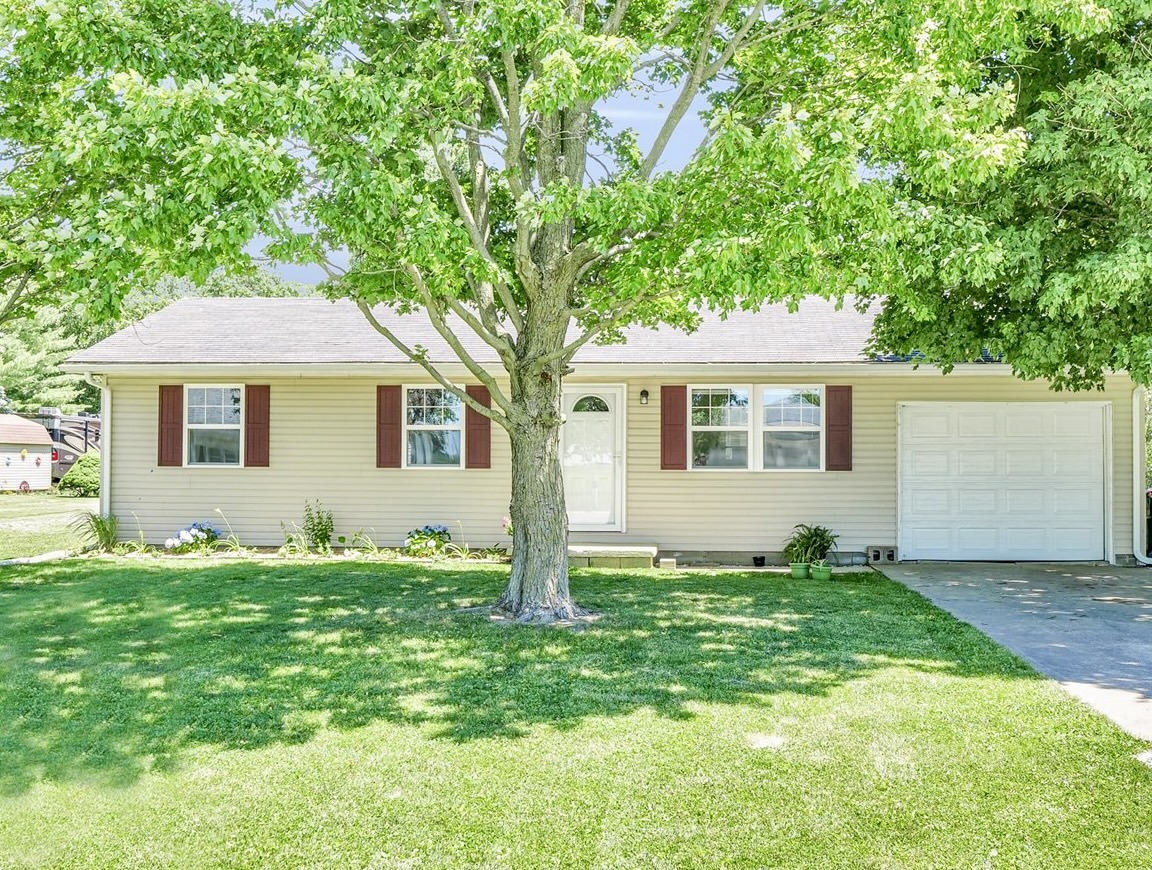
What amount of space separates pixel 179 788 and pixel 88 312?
2872mm

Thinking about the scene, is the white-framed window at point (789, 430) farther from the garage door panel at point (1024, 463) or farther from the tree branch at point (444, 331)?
the tree branch at point (444, 331)

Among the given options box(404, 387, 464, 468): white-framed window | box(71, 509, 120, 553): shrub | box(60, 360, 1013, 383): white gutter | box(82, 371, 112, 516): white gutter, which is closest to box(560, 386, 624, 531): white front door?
box(60, 360, 1013, 383): white gutter

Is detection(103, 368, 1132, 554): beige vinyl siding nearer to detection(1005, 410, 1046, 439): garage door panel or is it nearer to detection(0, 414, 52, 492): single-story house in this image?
detection(1005, 410, 1046, 439): garage door panel

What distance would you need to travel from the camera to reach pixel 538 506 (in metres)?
7.34

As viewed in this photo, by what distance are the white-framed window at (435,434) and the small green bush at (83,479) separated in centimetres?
1473

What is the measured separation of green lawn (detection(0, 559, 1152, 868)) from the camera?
3.33m

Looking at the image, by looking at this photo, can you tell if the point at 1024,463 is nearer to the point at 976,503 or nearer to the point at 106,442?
the point at 976,503

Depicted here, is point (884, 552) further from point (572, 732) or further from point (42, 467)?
point (42, 467)

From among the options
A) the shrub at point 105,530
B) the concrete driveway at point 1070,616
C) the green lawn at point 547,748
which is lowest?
the green lawn at point 547,748

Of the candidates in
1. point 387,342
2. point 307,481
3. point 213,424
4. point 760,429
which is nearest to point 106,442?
point 213,424

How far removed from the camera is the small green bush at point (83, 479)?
22.4 m

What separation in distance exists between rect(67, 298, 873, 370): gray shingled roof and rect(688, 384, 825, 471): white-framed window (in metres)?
0.58

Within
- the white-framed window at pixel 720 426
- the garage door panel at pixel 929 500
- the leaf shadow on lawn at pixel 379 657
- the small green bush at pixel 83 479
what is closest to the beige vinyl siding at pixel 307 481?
the leaf shadow on lawn at pixel 379 657

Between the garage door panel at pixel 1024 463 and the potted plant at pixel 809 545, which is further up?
the garage door panel at pixel 1024 463
